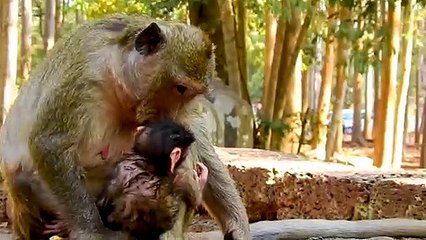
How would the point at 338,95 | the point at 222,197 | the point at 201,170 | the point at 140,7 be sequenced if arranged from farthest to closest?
the point at 338,95, the point at 140,7, the point at 222,197, the point at 201,170

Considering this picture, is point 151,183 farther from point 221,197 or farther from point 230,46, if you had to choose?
point 230,46

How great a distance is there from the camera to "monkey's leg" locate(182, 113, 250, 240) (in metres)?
2.87

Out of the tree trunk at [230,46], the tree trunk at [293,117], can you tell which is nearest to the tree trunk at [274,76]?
the tree trunk at [293,117]

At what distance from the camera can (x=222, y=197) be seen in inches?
114

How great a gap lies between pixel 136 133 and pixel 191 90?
20 centimetres

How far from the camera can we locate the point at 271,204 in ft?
14.9

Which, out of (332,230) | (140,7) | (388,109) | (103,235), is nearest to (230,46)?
(140,7)

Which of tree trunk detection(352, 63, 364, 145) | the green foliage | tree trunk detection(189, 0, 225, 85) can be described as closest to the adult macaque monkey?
the green foliage

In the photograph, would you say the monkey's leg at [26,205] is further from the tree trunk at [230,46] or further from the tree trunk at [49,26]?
the tree trunk at [49,26]

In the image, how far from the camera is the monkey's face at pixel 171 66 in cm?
238

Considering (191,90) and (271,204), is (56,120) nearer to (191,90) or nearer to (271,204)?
(191,90)

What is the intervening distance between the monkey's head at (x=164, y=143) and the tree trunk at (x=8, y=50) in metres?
5.92

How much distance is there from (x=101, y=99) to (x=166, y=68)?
0.76 ft

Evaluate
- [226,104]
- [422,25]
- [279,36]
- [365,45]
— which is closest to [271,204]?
[226,104]
